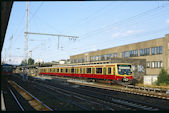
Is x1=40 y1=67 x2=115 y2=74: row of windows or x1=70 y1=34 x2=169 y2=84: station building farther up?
x1=70 y1=34 x2=169 y2=84: station building

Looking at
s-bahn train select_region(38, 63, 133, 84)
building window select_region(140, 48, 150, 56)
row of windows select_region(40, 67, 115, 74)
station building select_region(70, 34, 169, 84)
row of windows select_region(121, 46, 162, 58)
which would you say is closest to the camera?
s-bahn train select_region(38, 63, 133, 84)

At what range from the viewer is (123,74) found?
23844mm

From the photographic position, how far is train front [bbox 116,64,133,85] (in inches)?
933

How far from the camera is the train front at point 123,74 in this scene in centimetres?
2370

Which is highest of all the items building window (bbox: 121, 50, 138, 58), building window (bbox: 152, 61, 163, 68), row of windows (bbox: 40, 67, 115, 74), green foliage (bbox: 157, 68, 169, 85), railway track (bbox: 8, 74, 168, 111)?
building window (bbox: 121, 50, 138, 58)

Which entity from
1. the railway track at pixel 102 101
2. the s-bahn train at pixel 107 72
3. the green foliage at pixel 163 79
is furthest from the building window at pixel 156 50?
the railway track at pixel 102 101

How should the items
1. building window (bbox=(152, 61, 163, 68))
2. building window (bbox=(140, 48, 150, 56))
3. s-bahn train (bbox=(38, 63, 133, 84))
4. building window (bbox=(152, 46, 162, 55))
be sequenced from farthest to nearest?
1. building window (bbox=(140, 48, 150, 56))
2. building window (bbox=(152, 46, 162, 55))
3. building window (bbox=(152, 61, 163, 68))
4. s-bahn train (bbox=(38, 63, 133, 84))

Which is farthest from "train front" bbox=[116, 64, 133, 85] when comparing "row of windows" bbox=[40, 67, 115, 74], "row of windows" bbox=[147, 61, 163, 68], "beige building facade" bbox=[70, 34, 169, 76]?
"row of windows" bbox=[147, 61, 163, 68]

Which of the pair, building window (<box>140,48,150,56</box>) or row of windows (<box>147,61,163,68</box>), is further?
building window (<box>140,48,150,56</box>)

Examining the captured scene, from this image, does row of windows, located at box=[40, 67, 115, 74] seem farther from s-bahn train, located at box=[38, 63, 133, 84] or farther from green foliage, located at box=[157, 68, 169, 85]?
green foliage, located at box=[157, 68, 169, 85]

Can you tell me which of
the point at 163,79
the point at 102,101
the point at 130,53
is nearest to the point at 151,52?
the point at 130,53

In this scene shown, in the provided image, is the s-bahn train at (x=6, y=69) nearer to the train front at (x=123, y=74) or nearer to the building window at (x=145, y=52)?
the building window at (x=145, y=52)

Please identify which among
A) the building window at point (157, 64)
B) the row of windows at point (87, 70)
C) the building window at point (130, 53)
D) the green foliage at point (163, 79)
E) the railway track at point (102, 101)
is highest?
the building window at point (130, 53)

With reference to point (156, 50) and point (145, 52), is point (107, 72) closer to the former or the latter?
point (156, 50)
